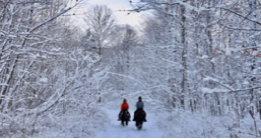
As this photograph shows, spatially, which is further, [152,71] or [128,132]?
[152,71]

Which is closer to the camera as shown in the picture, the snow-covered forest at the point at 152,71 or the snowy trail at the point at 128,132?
the snow-covered forest at the point at 152,71

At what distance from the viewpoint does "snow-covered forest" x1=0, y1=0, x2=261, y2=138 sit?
476 centimetres

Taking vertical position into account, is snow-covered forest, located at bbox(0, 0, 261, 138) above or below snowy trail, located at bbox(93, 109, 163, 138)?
above

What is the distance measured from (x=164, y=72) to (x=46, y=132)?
8.41 metres

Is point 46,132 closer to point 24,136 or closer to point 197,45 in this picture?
point 24,136

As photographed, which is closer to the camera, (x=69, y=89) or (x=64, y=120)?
(x=69, y=89)

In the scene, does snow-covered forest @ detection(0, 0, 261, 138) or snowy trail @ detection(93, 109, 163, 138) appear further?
snowy trail @ detection(93, 109, 163, 138)

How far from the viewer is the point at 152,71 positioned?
14211mm

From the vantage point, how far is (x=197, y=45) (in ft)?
30.6

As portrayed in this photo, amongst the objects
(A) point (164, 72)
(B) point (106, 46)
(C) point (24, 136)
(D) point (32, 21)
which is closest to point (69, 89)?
(C) point (24, 136)

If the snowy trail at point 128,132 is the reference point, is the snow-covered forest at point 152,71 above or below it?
above

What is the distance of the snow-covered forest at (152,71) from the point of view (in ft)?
15.6

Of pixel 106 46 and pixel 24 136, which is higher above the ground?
pixel 106 46

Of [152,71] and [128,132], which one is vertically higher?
[152,71]
